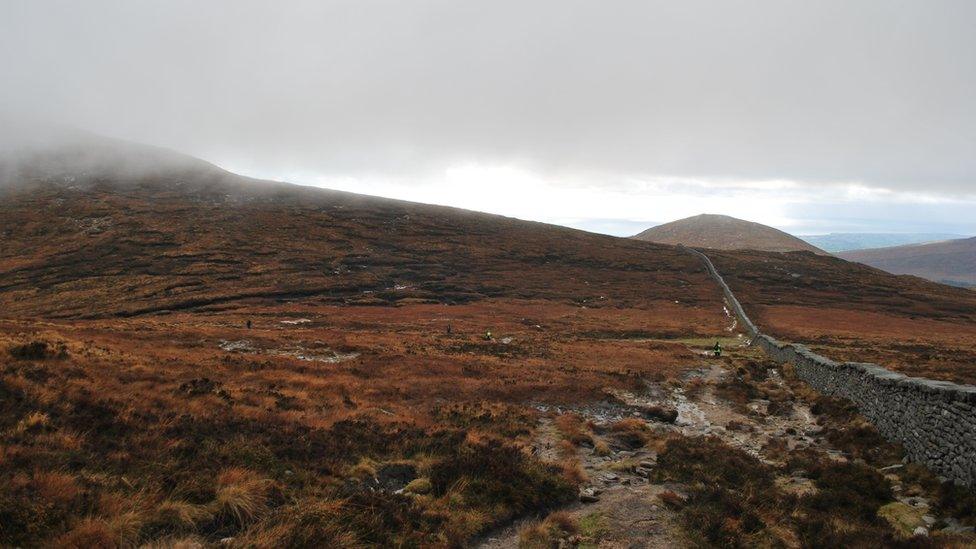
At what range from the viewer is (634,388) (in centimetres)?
2584

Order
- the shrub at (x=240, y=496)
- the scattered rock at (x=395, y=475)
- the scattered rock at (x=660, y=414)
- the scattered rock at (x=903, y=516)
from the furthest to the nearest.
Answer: the scattered rock at (x=660, y=414), the scattered rock at (x=395, y=475), the scattered rock at (x=903, y=516), the shrub at (x=240, y=496)

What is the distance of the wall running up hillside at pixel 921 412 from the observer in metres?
10.8

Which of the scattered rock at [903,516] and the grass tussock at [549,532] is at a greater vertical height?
the scattered rock at [903,516]

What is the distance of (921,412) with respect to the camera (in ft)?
43.0

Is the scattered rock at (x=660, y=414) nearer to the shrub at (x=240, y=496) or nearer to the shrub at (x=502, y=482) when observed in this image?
the shrub at (x=502, y=482)

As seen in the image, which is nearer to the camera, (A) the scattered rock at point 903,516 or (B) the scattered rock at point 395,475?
(A) the scattered rock at point 903,516

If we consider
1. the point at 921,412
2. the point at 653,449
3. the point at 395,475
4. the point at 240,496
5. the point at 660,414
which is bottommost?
the point at 660,414

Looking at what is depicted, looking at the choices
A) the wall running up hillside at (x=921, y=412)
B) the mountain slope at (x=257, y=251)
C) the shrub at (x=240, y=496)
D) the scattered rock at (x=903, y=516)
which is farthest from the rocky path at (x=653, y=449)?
the mountain slope at (x=257, y=251)

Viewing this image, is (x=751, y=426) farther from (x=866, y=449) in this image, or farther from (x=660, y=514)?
(x=660, y=514)

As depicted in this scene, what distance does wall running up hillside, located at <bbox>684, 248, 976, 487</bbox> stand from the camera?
10.8 metres

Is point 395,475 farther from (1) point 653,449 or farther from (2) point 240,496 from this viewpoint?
(1) point 653,449

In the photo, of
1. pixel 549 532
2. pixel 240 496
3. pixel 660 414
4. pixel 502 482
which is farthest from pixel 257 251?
pixel 549 532

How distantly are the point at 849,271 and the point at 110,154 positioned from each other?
216 m

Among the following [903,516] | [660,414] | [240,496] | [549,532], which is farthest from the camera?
[660,414]
